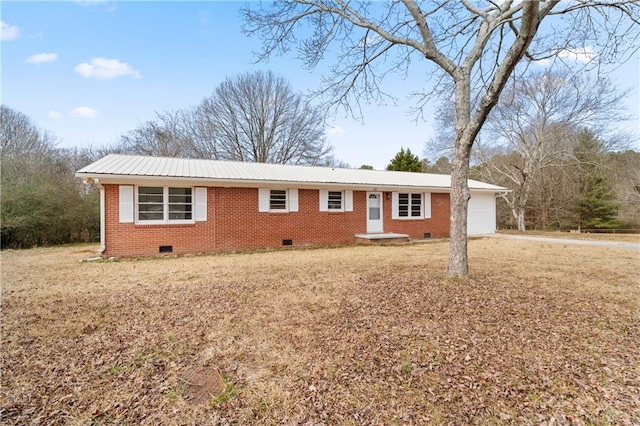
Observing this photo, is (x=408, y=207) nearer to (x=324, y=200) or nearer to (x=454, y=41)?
(x=324, y=200)

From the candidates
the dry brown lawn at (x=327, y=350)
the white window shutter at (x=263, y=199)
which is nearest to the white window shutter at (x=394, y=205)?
the white window shutter at (x=263, y=199)

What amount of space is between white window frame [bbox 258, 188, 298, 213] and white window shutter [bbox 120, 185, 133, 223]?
13.4ft

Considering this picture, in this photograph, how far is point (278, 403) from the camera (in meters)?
2.28

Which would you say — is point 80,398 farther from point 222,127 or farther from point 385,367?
point 222,127

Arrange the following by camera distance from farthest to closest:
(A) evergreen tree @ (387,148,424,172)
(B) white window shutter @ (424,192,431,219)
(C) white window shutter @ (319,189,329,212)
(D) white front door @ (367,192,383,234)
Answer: (A) evergreen tree @ (387,148,424,172), (B) white window shutter @ (424,192,431,219), (D) white front door @ (367,192,383,234), (C) white window shutter @ (319,189,329,212)

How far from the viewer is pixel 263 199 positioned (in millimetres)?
10969

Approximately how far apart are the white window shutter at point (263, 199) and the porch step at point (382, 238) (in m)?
4.11

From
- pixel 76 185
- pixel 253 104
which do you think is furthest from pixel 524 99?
pixel 76 185

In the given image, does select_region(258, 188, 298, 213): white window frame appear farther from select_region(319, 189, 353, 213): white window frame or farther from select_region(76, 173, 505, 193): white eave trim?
select_region(319, 189, 353, 213): white window frame

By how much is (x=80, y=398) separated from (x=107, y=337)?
1111 mm

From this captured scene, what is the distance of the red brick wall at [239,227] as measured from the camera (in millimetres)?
9117

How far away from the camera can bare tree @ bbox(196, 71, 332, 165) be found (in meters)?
22.2

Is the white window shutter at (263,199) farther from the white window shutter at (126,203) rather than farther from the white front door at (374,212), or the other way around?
the white front door at (374,212)

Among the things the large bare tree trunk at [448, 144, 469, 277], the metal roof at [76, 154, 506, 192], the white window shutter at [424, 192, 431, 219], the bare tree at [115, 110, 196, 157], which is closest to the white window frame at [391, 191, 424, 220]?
the white window shutter at [424, 192, 431, 219]
